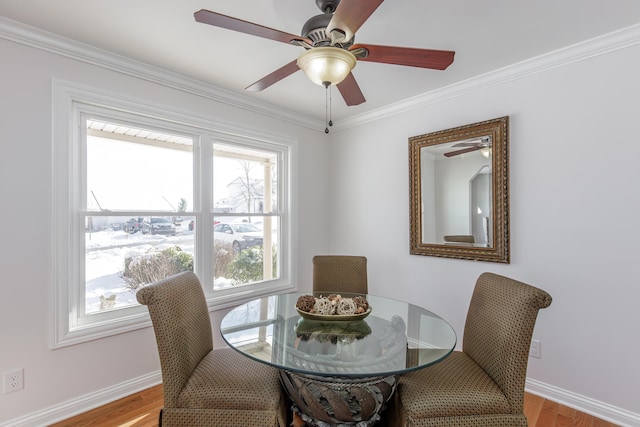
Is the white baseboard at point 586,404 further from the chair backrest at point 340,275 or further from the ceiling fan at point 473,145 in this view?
the ceiling fan at point 473,145

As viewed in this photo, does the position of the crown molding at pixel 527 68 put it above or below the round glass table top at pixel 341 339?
above

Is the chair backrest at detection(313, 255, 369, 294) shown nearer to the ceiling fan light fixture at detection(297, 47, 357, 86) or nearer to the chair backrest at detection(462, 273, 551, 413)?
the chair backrest at detection(462, 273, 551, 413)

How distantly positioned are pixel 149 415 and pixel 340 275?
1.70 meters

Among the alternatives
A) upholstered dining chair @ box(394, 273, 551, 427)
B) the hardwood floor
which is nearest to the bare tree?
the hardwood floor

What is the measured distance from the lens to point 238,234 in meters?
3.18

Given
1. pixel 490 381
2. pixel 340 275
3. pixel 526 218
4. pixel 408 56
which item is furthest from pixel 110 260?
pixel 526 218

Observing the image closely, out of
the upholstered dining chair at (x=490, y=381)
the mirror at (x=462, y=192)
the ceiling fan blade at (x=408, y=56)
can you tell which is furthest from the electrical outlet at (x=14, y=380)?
the mirror at (x=462, y=192)

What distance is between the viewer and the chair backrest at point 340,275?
9.17ft

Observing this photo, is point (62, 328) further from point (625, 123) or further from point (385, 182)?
point (625, 123)

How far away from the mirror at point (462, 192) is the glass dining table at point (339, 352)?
1.05 m

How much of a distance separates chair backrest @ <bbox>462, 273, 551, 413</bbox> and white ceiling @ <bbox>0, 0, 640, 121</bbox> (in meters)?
1.53

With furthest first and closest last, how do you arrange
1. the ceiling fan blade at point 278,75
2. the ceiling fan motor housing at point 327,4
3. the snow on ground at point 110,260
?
A: 1. the snow on ground at point 110,260
2. the ceiling fan blade at point 278,75
3. the ceiling fan motor housing at point 327,4

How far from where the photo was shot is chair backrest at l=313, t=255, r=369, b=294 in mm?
2795

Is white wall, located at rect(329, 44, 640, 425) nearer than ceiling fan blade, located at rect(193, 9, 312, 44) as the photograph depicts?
No
